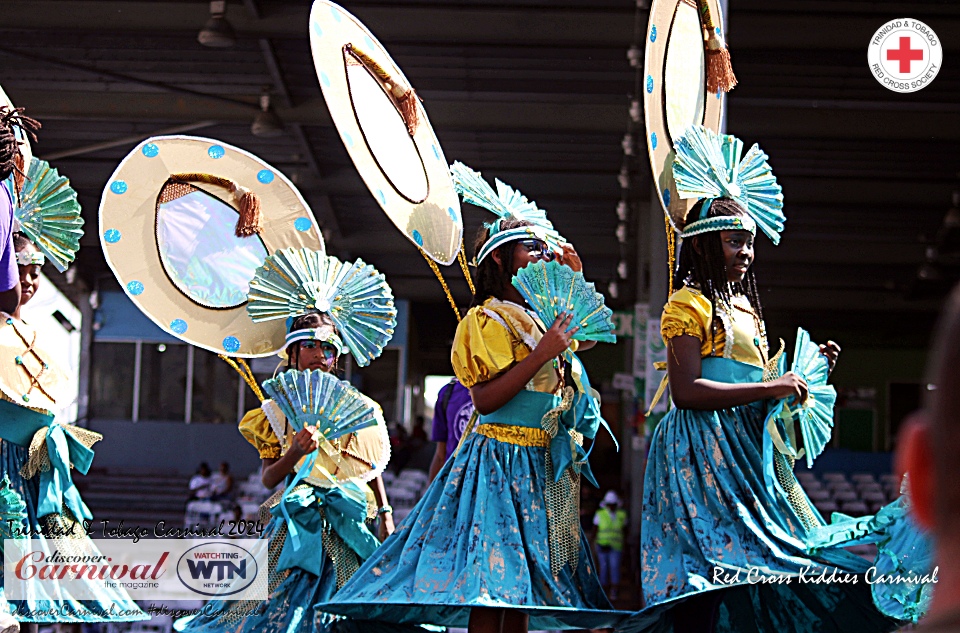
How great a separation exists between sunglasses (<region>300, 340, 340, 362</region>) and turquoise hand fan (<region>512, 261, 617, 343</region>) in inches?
42.9

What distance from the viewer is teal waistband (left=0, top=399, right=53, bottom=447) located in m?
4.29

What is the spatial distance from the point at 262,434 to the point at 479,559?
4.24 feet

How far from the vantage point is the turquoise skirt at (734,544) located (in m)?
3.09

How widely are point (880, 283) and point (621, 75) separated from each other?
10.5 meters

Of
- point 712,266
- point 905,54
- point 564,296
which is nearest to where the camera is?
point 564,296

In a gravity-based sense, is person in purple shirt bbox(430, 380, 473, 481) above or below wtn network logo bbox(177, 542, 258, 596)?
above

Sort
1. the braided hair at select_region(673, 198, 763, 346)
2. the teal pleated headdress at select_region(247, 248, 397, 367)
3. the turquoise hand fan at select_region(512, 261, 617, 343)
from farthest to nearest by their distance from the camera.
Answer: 1. the teal pleated headdress at select_region(247, 248, 397, 367)
2. the braided hair at select_region(673, 198, 763, 346)
3. the turquoise hand fan at select_region(512, 261, 617, 343)

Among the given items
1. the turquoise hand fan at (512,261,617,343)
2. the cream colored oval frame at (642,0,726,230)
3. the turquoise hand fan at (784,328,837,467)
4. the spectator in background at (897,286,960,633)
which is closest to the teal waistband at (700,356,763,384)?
the turquoise hand fan at (784,328,837,467)

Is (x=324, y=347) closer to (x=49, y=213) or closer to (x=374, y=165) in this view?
(x=374, y=165)

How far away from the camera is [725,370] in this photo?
11.1 feet

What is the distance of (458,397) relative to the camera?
16.0ft

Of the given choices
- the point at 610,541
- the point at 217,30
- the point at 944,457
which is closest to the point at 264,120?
the point at 217,30

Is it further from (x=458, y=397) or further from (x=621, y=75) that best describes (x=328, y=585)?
(x=621, y=75)

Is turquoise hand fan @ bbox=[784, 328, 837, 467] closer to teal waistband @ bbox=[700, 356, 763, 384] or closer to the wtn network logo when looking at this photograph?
teal waistband @ bbox=[700, 356, 763, 384]
